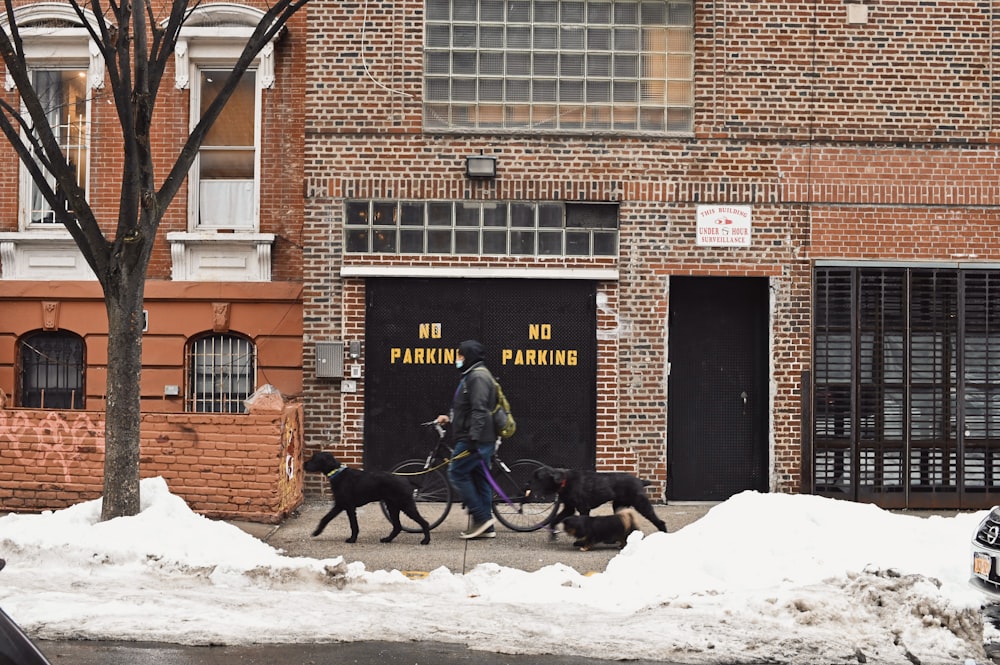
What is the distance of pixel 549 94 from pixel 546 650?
8088mm

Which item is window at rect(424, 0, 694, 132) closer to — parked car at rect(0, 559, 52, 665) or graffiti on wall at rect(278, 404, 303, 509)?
graffiti on wall at rect(278, 404, 303, 509)

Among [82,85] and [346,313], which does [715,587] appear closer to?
[346,313]

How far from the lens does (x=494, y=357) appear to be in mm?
13148

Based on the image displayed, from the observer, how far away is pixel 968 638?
7066 mm

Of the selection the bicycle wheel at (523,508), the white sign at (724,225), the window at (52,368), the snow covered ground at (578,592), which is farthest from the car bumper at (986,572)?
the window at (52,368)

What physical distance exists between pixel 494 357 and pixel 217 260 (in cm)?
382

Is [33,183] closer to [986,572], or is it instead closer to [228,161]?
[228,161]

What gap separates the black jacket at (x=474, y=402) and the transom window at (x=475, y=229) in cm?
255

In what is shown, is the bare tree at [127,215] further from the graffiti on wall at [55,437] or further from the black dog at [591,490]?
the black dog at [591,490]

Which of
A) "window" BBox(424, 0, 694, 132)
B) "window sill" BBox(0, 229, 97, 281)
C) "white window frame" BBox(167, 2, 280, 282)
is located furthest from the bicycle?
"window sill" BBox(0, 229, 97, 281)

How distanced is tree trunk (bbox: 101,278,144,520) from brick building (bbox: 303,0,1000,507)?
3.32 m

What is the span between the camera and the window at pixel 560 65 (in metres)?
13.3

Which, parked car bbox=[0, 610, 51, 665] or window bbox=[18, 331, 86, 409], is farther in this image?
window bbox=[18, 331, 86, 409]

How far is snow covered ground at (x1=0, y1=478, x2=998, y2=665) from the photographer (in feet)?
23.1
